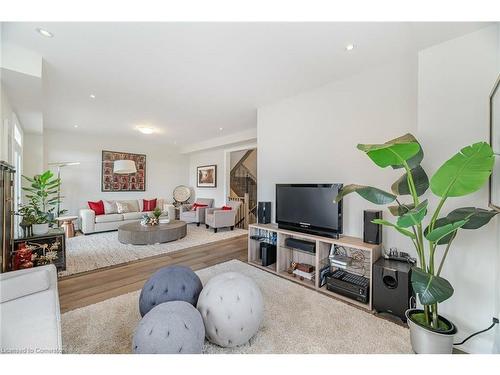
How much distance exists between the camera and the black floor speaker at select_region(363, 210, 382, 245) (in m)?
2.17

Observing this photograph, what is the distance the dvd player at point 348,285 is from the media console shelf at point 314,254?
0.05 metres

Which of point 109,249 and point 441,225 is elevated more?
point 441,225

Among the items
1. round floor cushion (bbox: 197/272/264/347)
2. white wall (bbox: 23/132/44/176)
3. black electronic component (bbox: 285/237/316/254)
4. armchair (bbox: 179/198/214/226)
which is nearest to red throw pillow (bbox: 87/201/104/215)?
white wall (bbox: 23/132/44/176)

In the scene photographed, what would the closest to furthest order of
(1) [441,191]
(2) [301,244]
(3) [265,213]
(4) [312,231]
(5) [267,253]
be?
(1) [441,191] → (4) [312,231] → (2) [301,244] → (5) [267,253] → (3) [265,213]

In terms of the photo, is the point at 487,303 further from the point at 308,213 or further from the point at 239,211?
the point at 239,211

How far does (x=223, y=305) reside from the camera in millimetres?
1483

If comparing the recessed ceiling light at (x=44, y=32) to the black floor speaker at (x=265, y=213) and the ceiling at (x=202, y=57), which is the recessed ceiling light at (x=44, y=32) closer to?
the ceiling at (x=202, y=57)

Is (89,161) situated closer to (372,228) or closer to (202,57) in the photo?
(202,57)

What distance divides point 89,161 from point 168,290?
19.2 feet

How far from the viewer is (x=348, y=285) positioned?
224cm

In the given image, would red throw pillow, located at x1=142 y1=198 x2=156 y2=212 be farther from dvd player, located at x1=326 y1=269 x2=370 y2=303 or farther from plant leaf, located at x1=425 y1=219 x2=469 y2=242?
plant leaf, located at x1=425 y1=219 x2=469 y2=242

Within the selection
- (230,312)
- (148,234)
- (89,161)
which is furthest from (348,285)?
(89,161)

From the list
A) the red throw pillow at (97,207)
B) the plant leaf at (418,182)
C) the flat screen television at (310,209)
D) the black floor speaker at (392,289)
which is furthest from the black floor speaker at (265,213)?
the red throw pillow at (97,207)

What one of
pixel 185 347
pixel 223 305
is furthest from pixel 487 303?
pixel 185 347
